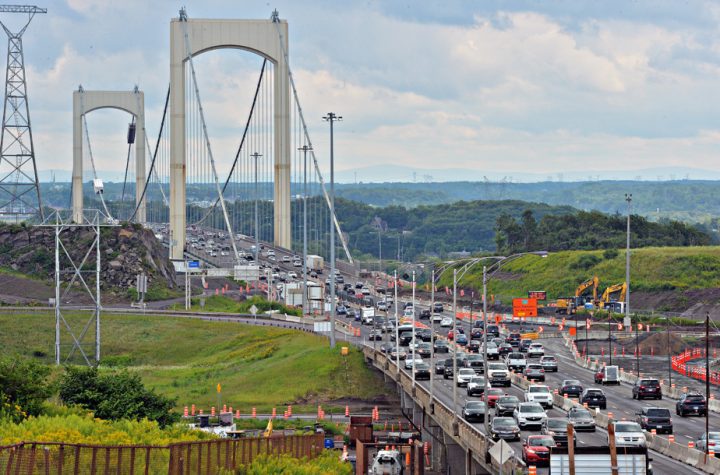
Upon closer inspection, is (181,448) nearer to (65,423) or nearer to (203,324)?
(65,423)

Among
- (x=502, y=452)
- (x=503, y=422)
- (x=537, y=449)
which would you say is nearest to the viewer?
(x=502, y=452)

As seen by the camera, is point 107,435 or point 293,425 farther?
point 293,425

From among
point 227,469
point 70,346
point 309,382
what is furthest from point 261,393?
point 227,469

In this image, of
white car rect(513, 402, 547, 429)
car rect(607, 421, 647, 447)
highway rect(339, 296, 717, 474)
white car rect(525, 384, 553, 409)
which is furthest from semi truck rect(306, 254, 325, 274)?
car rect(607, 421, 647, 447)

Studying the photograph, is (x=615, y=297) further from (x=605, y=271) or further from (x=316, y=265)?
(x=316, y=265)

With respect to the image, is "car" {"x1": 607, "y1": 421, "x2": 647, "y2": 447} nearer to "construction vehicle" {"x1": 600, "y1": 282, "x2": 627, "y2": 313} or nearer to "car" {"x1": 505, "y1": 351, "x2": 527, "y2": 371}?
"car" {"x1": 505, "y1": 351, "x2": 527, "y2": 371}

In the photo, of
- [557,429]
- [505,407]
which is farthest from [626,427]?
[505,407]

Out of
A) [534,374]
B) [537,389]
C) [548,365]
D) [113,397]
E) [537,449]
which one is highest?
[113,397]
